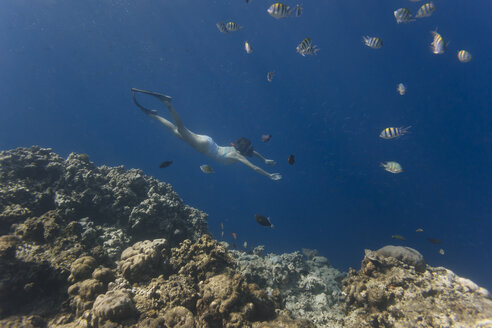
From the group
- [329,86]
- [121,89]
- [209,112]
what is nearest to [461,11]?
[329,86]

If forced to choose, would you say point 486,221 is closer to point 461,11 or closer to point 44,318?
point 461,11

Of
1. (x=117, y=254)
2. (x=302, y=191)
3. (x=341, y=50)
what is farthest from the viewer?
(x=302, y=191)

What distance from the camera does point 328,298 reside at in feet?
20.5

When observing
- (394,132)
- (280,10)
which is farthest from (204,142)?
(394,132)

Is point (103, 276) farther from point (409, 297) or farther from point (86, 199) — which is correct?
point (409, 297)

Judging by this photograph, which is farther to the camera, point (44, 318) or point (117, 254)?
point (117, 254)

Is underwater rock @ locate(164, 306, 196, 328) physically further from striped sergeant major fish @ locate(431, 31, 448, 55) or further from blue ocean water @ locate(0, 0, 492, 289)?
blue ocean water @ locate(0, 0, 492, 289)

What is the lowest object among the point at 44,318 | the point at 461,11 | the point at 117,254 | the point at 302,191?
the point at 44,318

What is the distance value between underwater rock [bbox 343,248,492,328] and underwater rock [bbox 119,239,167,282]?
161 inches

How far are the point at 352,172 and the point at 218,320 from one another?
81.1 m

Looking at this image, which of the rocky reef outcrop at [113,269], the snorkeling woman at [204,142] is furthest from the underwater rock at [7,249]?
the snorkeling woman at [204,142]

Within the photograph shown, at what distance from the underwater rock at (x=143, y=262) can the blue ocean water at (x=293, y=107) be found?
33163 mm

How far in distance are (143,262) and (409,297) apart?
209 inches

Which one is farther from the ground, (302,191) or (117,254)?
(302,191)
